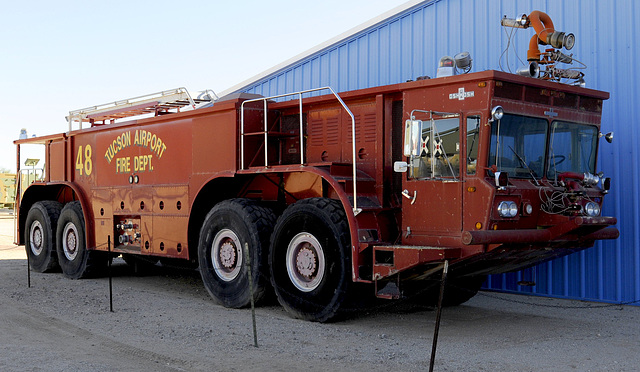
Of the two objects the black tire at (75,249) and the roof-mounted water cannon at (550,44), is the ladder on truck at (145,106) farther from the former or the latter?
the roof-mounted water cannon at (550,44)

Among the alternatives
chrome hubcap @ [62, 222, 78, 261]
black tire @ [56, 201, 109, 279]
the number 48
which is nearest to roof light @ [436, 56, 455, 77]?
the number 48

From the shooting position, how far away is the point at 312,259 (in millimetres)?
8938

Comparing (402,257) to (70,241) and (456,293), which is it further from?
(70,241)

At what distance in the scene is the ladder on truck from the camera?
40.5 feet

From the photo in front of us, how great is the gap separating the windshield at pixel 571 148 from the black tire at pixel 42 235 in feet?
34.0

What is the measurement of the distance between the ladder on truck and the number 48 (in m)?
0.64

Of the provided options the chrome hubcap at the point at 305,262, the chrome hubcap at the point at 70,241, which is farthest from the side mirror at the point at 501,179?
the chrome hubcap at the point at 70,241

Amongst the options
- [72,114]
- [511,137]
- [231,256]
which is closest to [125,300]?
[231,256]

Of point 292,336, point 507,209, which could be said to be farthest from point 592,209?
point 292,336

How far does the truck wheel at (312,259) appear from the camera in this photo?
8.49 meters

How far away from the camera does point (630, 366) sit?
6.86m

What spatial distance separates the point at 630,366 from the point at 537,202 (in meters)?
2.12

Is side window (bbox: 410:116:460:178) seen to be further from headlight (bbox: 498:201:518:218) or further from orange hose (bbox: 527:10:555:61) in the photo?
orange hose (bbox: 527:10:555:61)

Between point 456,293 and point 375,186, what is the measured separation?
2.66 metres
